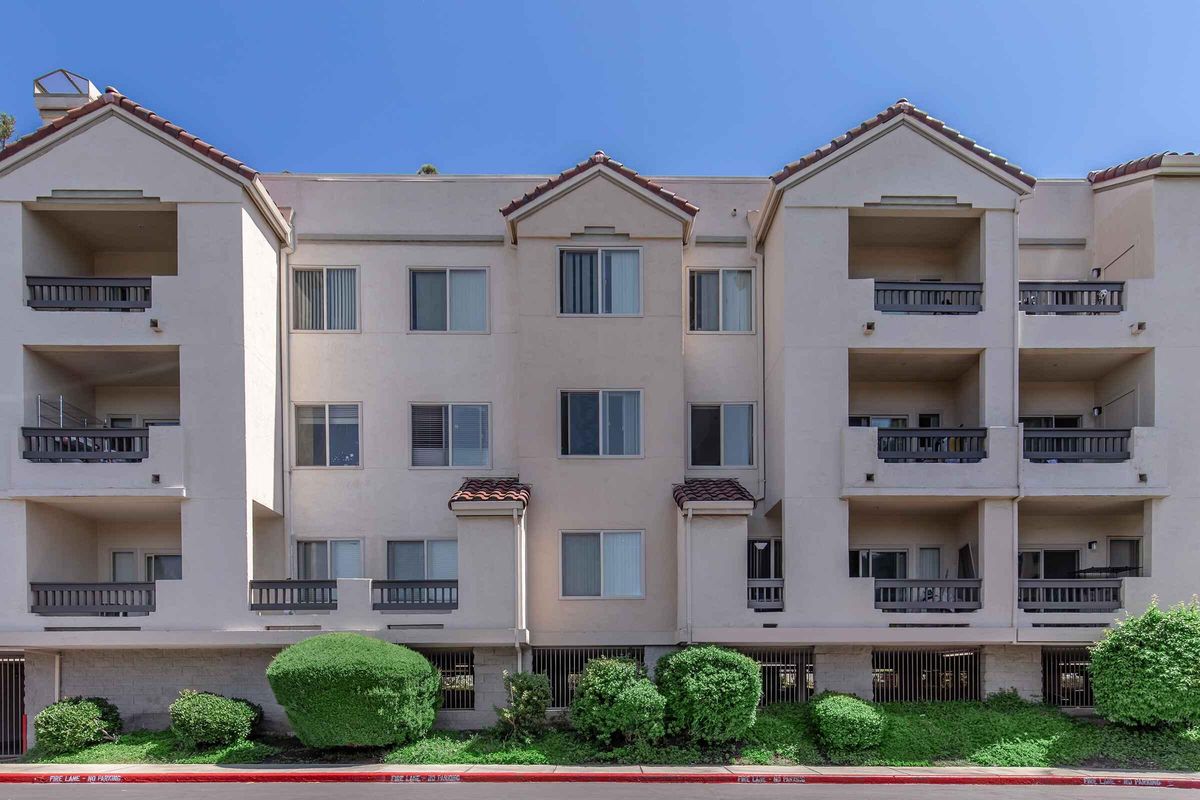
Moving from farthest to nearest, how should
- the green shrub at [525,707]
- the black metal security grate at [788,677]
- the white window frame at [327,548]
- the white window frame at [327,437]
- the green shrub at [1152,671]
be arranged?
the white window frame at [327,437] → the white window frame at [327,548] → the black metal security grate at [788,677] → the green shrub at [525,707] → the green shrub at [1152,671]

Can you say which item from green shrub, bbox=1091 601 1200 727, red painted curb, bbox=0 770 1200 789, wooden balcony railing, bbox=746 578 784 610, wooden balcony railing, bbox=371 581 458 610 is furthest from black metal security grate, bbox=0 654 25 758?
green shrub, bbox=1091 601 1200 727

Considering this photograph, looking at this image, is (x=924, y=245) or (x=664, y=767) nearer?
(x=664, y=767)

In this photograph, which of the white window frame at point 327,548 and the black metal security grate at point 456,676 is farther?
the white window frame at point 327,548

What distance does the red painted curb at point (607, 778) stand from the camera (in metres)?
15.2

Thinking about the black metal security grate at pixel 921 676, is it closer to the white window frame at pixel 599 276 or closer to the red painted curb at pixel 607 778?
the red painted curb at pixel 607 778

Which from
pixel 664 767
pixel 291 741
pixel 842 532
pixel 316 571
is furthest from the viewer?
pixel 316 571

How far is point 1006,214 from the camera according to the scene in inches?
741

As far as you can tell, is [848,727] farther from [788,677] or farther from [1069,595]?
[1069,595]

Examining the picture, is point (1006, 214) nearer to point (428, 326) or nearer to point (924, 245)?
point (924, 245)

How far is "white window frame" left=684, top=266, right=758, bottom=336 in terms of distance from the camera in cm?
2069

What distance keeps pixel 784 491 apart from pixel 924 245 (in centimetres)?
738

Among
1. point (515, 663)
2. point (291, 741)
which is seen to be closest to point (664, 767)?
point (515, 663)

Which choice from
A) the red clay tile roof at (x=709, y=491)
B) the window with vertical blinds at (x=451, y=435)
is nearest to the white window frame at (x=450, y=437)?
the window with vertical blinds at (x=451, y=435)

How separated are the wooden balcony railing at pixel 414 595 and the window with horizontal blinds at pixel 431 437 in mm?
3293
